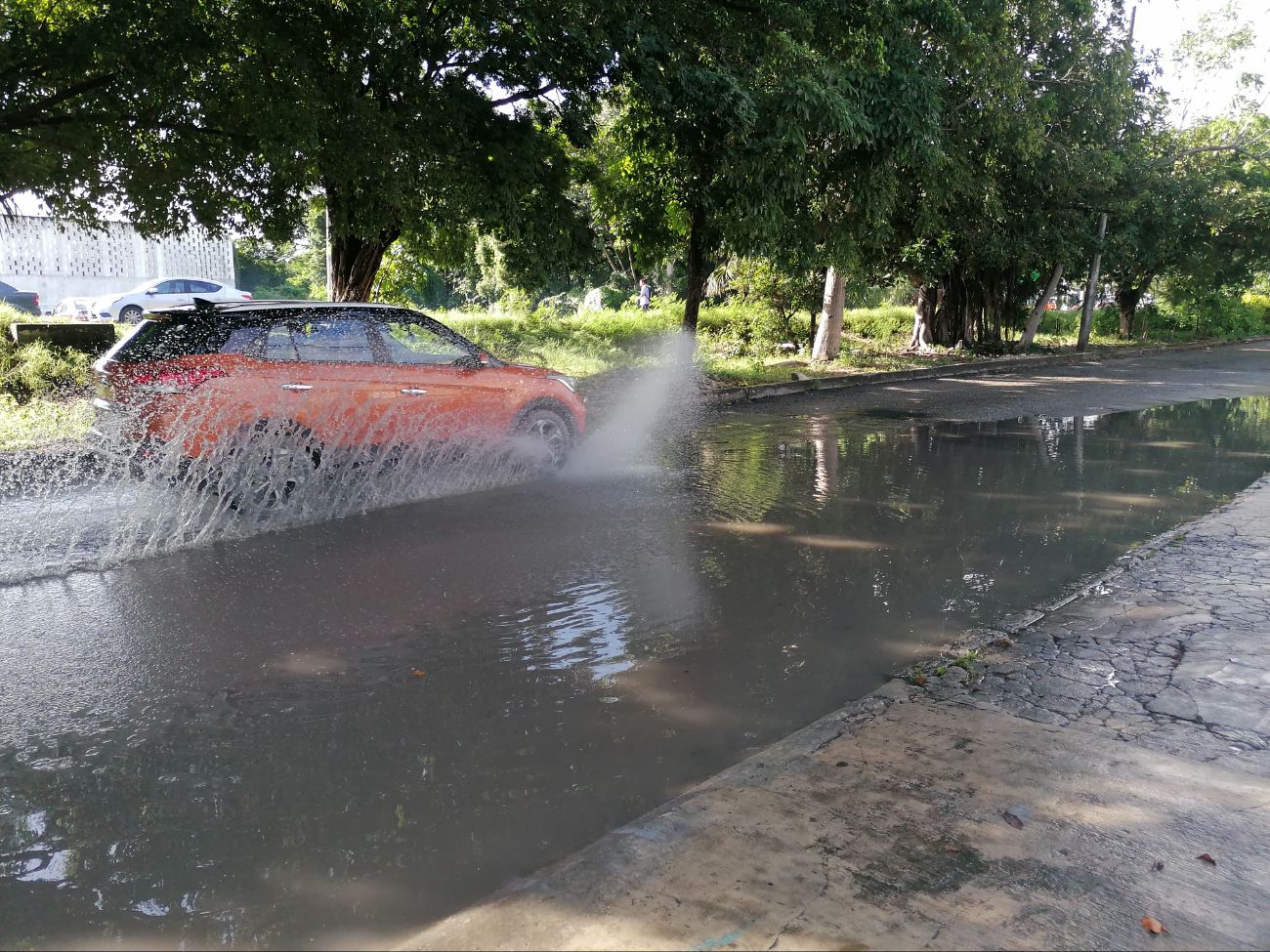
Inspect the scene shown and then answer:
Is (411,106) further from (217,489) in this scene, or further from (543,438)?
(217,489)

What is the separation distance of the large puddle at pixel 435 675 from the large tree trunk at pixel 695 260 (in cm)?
861

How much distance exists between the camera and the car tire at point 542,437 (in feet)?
29.7

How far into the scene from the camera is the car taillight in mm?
7078

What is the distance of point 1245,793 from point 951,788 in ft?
3.36

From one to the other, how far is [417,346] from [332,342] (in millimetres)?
800

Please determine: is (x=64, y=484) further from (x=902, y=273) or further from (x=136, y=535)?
(x=902, y=273)

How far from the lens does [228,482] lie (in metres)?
7.39

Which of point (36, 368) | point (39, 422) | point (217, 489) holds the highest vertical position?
point (36, 368)

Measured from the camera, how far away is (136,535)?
6723 millimetres

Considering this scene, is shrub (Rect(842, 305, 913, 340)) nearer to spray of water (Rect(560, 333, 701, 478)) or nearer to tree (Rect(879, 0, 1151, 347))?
tree (Rect(879, 0, 1151, 347))

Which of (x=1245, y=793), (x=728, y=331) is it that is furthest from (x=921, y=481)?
(x=728, y=331)

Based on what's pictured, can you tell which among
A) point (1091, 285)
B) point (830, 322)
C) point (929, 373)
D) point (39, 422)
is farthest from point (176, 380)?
point (1091, 285)

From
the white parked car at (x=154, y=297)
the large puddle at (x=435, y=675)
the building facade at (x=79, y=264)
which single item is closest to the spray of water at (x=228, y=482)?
the large puddle at (x=435, y=675)

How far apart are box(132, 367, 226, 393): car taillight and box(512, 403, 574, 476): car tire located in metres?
2.82
